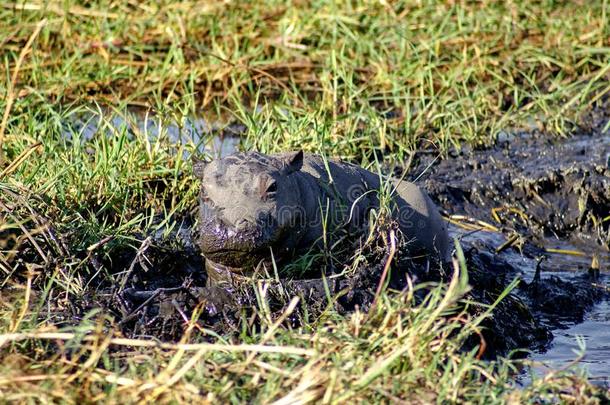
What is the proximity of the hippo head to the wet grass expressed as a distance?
49 cm

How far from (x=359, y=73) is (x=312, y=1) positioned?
1.21 m

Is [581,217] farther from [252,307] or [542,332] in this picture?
[252,307]

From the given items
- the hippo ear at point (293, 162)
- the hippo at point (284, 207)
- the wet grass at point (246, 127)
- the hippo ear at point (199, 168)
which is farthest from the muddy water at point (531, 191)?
the hippo ear at point (293, 162)

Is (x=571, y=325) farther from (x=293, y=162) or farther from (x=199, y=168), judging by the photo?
(x=199, y=168)

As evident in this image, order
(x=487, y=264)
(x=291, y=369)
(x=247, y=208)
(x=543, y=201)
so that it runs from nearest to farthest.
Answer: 1. (x=291, y=369)
2. (x=247, y=208)
3. (x=487, y=264)
4. (x=543, y=201)

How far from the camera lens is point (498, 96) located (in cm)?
842

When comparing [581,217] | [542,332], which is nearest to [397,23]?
[581,217]

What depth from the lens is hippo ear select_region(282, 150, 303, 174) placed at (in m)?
5.21

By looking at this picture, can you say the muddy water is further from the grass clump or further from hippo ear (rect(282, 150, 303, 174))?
the grass clump

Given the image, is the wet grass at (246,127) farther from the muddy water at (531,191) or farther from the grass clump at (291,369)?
the muddy water at (531,191)

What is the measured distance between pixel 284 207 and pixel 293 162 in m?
0.27

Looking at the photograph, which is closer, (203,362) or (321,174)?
(203,362)

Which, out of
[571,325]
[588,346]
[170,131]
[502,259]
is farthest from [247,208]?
[170,131]

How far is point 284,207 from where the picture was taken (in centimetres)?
507
